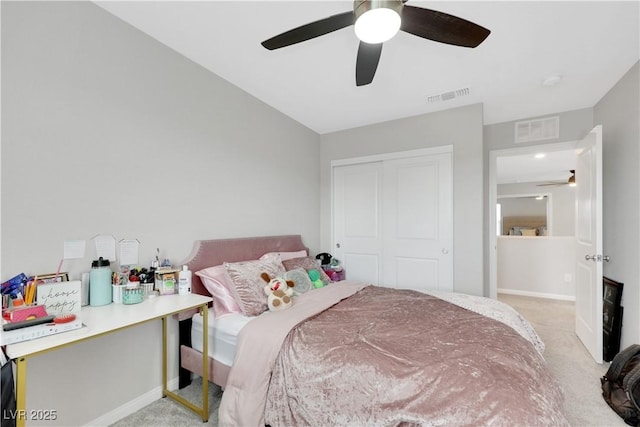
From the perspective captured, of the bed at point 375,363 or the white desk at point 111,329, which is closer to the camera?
the white desk at point 111,329

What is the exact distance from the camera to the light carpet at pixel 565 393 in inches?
71.3

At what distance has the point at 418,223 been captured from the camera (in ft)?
11.2

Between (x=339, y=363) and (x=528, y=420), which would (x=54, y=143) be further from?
(x=528, y=420)

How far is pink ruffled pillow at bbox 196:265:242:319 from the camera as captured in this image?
2.06m

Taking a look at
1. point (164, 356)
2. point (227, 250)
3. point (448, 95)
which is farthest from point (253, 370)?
point (448, 95)

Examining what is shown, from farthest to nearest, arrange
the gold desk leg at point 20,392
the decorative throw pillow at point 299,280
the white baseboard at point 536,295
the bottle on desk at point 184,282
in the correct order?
the white baseboard at point 536,295 → the decorative throw pillow at point 299,280 → the bottle on desk at point 184,282 → the gold desk leg at point 20,392

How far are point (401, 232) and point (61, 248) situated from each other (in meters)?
3.19

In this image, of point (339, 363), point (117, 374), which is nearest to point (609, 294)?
point (339, 363)

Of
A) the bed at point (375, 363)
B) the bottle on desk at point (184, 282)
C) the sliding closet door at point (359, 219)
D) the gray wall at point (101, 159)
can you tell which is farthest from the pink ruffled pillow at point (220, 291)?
the sliding closet door at point (359, 219)

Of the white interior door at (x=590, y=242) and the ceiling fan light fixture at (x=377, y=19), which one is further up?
the ceiling fan light fixture at (x=377, y=19)

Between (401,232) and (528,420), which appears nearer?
(528,420)

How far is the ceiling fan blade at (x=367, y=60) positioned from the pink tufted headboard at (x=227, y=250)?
1.75 metres

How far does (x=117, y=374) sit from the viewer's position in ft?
5.95

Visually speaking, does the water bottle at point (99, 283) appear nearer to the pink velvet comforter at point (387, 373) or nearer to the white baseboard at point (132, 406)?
the white baseboard at point (132, 406)
